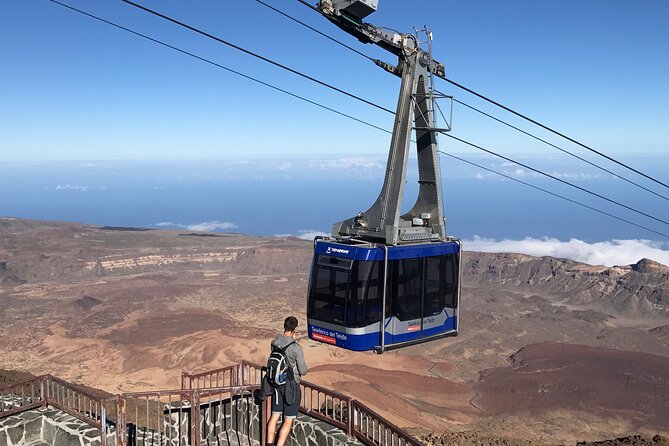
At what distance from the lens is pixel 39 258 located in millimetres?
81812

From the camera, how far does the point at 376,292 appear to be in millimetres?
12188

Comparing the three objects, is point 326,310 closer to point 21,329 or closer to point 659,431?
point 659,431

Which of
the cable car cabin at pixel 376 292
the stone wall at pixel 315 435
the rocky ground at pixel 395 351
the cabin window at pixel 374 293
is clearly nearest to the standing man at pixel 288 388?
the stone wall at pixel 315 435

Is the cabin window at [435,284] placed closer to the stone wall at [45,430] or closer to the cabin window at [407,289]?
the cabin window at [407,289]

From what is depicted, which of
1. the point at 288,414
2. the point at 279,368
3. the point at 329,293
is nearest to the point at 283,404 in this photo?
the point at 288,414

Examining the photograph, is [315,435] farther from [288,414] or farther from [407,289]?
[407,289]

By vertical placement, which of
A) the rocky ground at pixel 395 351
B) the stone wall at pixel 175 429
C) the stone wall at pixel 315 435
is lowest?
the rocky ground at pixel 395 351

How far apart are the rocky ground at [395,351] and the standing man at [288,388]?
11.1 metres

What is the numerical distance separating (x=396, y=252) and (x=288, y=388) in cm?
440

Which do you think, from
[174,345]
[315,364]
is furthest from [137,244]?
[315,364]

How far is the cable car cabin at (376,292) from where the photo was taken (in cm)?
1207

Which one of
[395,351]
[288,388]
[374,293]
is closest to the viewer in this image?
[288,388]

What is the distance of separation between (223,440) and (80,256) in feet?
263

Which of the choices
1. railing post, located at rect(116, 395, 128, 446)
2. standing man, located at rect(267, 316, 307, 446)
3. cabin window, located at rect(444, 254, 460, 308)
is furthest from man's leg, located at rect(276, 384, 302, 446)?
cabin window, located at rect(444, 254, 460, 308)
